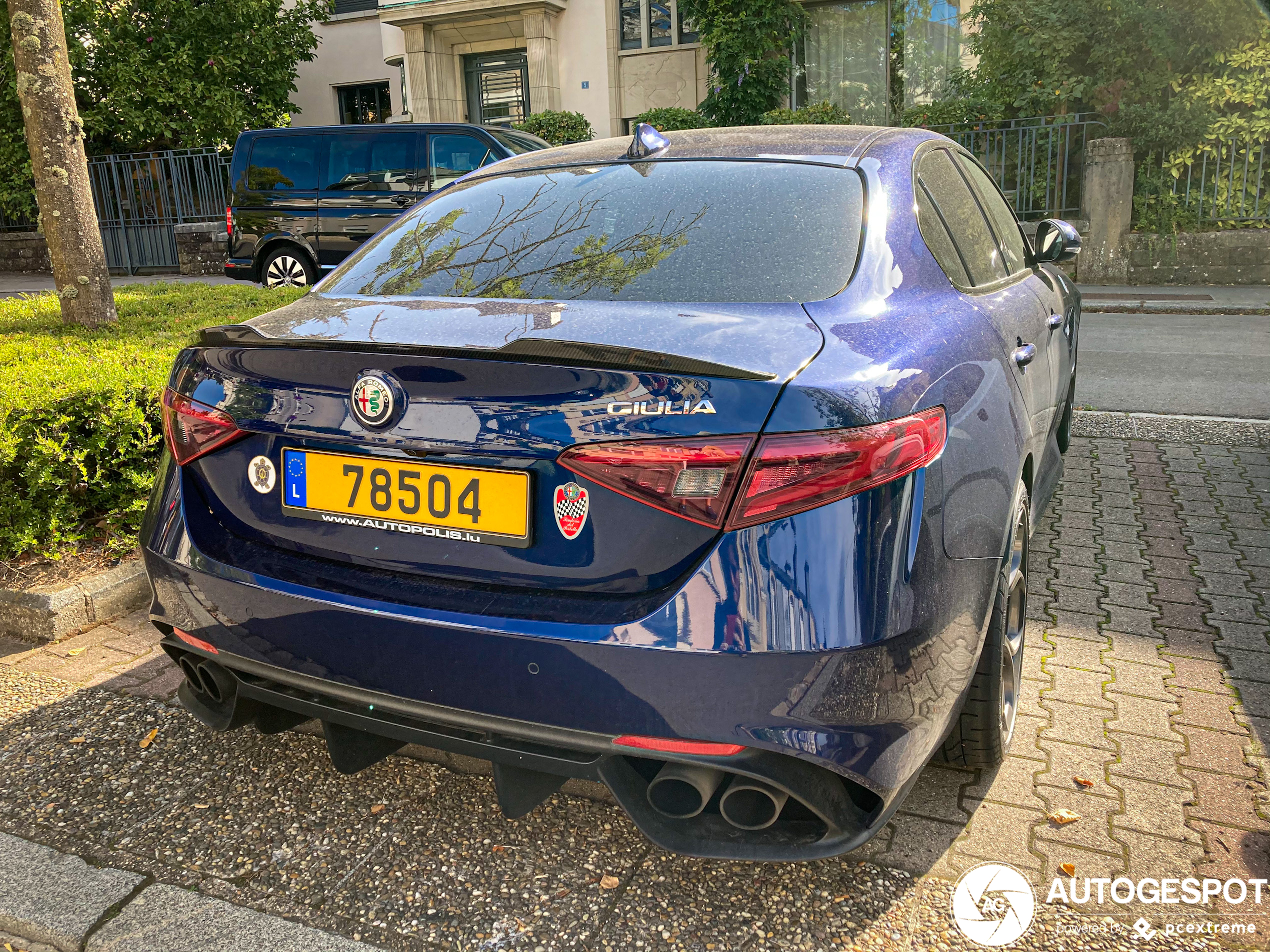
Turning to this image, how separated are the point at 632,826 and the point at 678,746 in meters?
0.76

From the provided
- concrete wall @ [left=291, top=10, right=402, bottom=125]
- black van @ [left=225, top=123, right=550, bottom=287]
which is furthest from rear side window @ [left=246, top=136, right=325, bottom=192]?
concrete wall @ [left=291, top=10, right=402, bottom=125]

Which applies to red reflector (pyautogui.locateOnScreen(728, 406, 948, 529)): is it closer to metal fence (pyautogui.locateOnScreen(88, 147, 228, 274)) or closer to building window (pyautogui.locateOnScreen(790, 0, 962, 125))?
metal fence (pyautogui.locateOnScreen(88, 147, 228, 274))

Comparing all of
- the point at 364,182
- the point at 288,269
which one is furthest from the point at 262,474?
the point at 288,269

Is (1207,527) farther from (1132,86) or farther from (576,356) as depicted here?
(1132,86)

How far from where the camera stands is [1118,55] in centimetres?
1290

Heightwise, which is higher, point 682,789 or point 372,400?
point 372,400

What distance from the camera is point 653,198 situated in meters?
2.67

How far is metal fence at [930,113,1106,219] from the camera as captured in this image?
13.4m

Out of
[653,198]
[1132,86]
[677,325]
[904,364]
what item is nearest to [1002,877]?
[904,364]

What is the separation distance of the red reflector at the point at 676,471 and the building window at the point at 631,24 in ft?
68.9

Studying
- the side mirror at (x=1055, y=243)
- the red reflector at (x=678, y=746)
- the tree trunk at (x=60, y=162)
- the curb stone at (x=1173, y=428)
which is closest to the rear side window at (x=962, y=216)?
the side mirror at (x=1055, y=243)

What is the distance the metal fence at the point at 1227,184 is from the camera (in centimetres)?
1238

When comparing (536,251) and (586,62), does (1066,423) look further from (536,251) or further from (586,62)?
(586,62)

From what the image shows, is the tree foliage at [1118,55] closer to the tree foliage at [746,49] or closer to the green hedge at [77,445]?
the tree foliage at [746,49]
